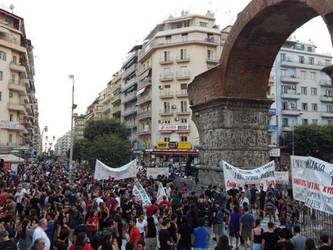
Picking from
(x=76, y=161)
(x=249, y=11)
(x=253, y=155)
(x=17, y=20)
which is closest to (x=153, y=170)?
(x=253, y=155)

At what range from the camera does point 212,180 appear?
2114 cm

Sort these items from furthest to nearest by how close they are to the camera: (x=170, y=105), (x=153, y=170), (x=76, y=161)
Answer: (x=76, y=161), (x=170, y=105), (x=153, y=170)

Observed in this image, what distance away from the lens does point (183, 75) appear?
182 ft

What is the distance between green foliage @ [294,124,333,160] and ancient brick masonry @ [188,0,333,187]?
1337 inches

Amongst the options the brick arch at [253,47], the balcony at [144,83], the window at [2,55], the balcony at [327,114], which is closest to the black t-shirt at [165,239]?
the brick arch at [253,47]

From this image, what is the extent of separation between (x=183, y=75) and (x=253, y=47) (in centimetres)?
3574

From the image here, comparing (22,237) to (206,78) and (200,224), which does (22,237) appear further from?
(206,78)

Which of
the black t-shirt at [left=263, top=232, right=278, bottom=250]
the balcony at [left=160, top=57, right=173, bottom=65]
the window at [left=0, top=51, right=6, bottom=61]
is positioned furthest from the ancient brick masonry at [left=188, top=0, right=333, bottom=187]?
the balcony at [left=160, top=57, right=173, bottom=65]

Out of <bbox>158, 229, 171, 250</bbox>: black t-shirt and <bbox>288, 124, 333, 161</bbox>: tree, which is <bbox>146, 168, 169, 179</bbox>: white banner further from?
<bbox>288, 124, 333, 161</bbox>: tree

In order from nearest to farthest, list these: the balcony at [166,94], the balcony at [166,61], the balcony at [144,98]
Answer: the balcony at [166,94]
the balcony at [166,61]
the balcony at [144,98]

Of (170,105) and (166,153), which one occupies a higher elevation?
(170,105)

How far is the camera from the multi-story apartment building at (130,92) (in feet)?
229

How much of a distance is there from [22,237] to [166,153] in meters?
45.4

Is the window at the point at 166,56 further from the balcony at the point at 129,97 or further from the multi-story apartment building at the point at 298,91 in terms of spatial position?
the multi-story apartment building at the point at 298,91
